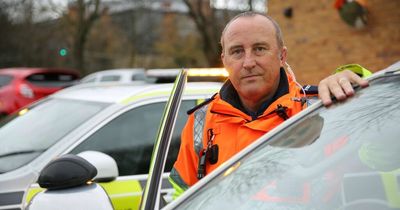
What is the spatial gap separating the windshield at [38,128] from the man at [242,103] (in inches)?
69.0

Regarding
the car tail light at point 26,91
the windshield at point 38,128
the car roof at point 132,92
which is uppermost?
the car roof at point 132,92

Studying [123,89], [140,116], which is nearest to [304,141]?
[140,116]

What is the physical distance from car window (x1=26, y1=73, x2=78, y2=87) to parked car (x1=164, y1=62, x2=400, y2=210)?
11.0 m

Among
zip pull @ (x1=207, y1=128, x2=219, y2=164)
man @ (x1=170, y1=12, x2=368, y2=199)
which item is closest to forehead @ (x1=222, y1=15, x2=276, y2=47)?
man @ (x1=170, y1=12, x2=368, y2=199)

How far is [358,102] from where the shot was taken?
191 centimetres

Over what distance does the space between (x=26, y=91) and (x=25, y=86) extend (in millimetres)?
116

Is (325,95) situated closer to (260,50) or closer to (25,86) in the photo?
(260,50)

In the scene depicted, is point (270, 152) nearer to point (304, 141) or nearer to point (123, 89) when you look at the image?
point (304, 141)

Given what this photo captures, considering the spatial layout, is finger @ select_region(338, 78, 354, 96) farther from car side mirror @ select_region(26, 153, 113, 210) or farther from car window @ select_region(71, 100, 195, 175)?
car window @ select_region(71, 100, 195, 175)

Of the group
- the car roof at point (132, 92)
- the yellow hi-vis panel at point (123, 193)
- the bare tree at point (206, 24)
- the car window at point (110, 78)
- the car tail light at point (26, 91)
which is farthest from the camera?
the bare tree at point (206, 24)

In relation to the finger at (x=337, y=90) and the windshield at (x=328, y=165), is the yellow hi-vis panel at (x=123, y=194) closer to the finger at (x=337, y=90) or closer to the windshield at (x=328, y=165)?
the windshield at (x=328, y=165)

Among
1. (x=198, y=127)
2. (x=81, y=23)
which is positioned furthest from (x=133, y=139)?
(x=81, y=23)

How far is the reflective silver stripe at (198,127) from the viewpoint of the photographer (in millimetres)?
2318

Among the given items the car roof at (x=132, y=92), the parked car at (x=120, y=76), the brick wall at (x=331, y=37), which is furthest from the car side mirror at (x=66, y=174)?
the parked car at (x=120, y=76)
